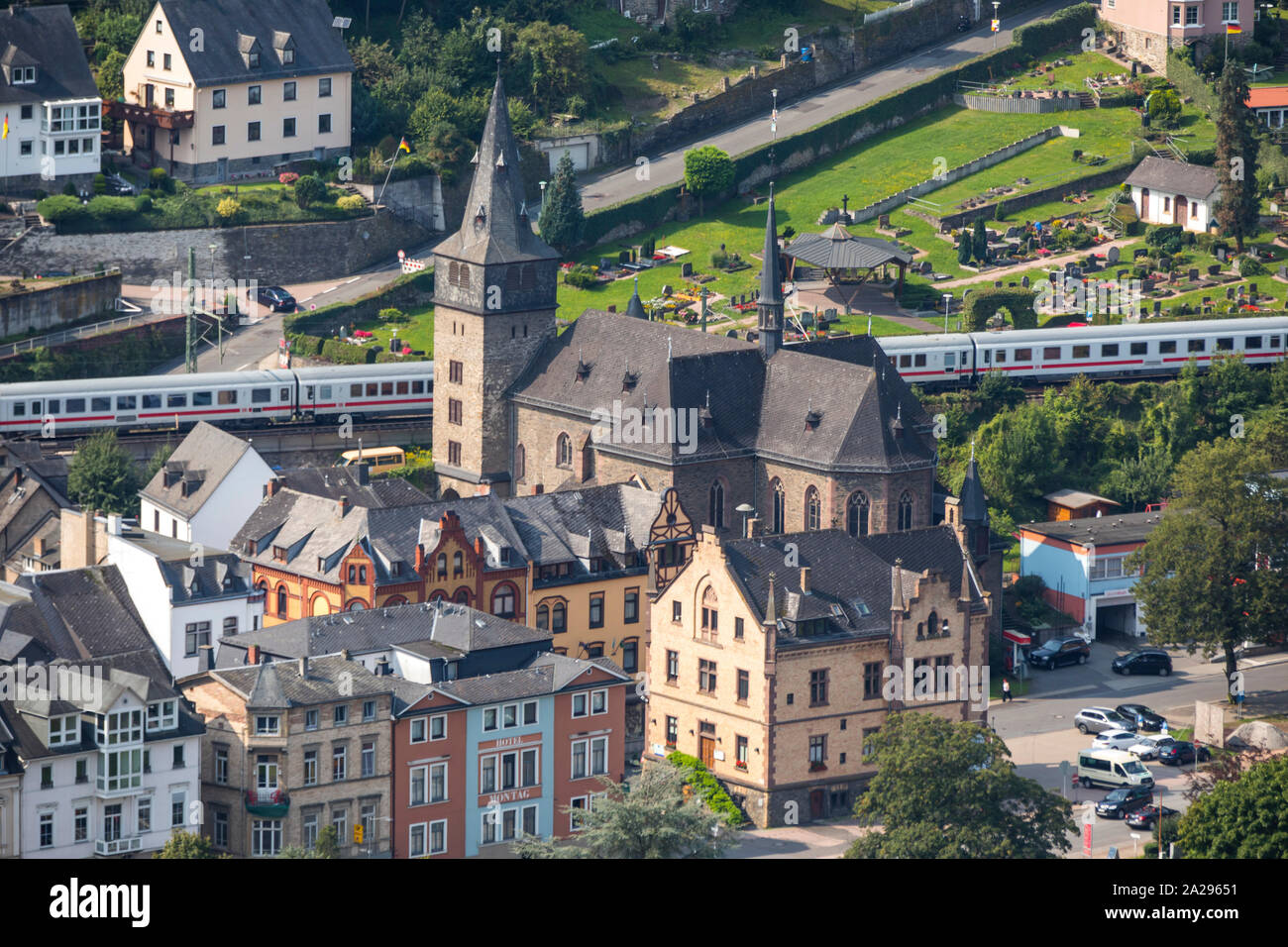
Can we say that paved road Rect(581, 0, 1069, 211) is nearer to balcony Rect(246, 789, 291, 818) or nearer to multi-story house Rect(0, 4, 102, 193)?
multi-story house Rect(0, 4, 102, 193)

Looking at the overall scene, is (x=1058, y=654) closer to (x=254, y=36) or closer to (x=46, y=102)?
(x=254, y=36)

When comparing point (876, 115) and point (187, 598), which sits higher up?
point (876, 115)

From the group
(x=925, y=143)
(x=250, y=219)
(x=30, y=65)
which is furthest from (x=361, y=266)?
(x=925, y=143)

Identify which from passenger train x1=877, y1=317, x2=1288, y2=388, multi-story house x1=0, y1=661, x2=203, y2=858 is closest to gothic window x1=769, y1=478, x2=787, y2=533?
passenger train x1=877, y1=317, x2=1288, y2=388

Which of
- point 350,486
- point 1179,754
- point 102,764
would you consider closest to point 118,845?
point 102,764
